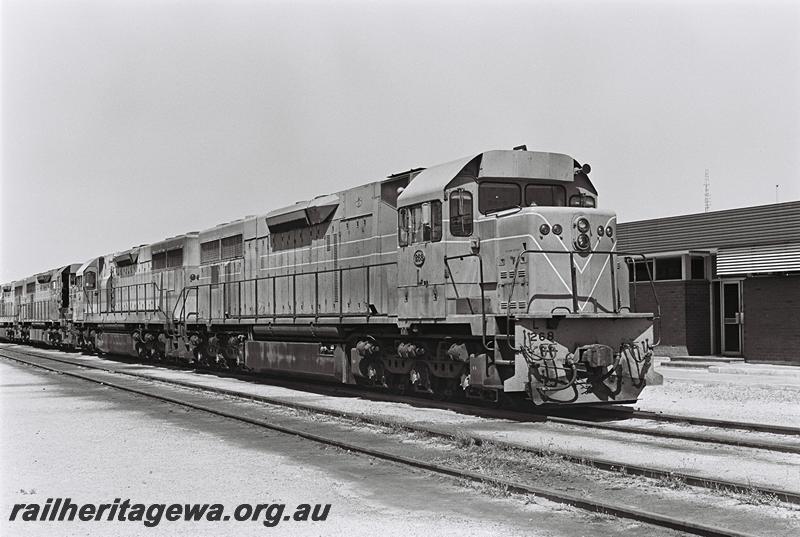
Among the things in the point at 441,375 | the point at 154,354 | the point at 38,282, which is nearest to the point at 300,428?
the point at 441,375

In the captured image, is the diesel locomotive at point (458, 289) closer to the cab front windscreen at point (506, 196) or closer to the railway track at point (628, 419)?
the cab front windscreen at point (506, 196)

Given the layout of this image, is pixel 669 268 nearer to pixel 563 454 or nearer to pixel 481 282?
pixel 481 282

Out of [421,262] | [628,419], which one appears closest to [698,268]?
[628,419]

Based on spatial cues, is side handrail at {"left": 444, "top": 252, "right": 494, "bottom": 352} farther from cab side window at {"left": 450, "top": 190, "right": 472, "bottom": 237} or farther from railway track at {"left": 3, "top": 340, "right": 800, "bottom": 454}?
railway track at {"left": 3, "top": 340, "right": 800, "bottom": 454}

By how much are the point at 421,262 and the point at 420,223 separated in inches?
24.1

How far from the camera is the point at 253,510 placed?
648cm

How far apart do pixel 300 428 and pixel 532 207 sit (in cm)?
444

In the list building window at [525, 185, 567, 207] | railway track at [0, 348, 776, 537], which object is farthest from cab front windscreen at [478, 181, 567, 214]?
railway track at [0, 348, 776, 537]

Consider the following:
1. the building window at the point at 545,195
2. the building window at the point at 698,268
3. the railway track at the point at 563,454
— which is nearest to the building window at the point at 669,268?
the building window at the point at 698,268

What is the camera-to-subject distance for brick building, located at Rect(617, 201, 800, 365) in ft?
73.0

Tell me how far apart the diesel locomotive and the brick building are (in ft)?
31.0

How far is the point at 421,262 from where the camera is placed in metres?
13.0

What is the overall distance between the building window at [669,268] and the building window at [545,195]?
1455 cm

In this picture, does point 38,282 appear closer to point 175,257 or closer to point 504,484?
point 175,257
